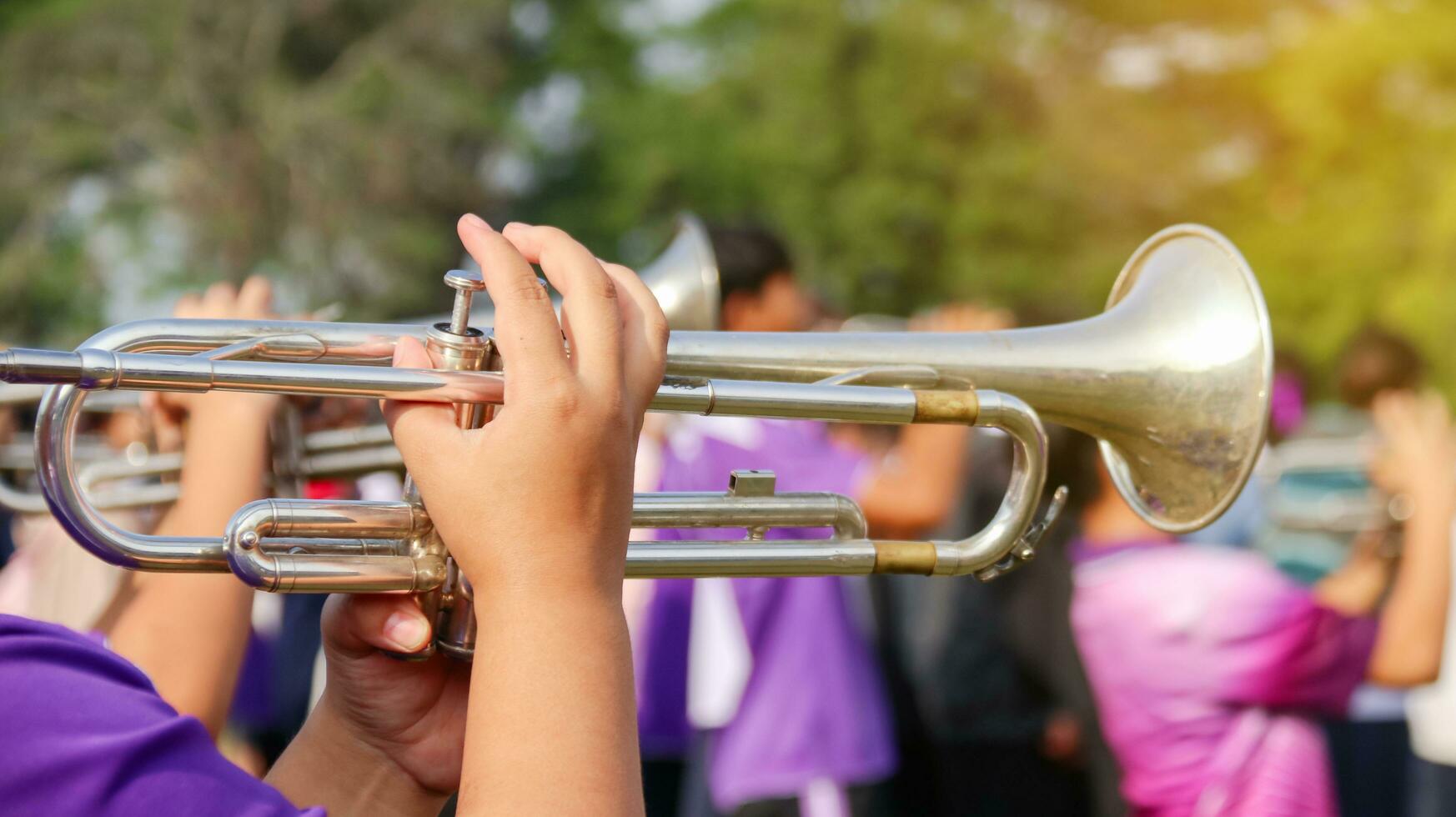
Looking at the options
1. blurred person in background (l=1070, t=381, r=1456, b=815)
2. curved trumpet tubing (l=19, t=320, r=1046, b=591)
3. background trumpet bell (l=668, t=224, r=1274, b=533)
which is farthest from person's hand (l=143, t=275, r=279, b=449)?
blurred person in background (l=1070, t=381, r=1456, b=815)

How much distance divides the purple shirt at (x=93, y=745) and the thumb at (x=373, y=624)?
0.29 m

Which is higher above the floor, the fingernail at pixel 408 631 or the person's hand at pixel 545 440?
the person's hand at pixel 545 440

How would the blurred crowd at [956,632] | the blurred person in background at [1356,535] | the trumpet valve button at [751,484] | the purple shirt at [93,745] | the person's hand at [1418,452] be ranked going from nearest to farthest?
1. the purple shirt at [93,745]
2. the trumpet valve button at [751,484]
3. the blurred crowd at [956,632]
4. the person's hand at [1418,452]
5. the blurred person in background at [1356,535]

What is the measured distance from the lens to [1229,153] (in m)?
28.7

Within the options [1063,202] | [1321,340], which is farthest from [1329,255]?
[1063,202]

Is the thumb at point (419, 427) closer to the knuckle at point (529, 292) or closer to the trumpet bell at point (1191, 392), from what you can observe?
the knuckle at point (529, 292)

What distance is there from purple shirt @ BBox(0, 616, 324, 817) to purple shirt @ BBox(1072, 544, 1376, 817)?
8.34 ft

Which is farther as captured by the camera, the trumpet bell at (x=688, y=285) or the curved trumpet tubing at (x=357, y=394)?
the trumpet bell at (x=688, y=285)

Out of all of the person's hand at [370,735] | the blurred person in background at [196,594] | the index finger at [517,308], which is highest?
the index finger at [517,308]

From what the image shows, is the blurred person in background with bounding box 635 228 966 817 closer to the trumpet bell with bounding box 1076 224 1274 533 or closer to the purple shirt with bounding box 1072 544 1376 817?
the purple shirt with bounding box 1072 544 1376 817

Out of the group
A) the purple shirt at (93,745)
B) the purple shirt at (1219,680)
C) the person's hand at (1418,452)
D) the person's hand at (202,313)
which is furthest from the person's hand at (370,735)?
the person's hand at (1418,452)

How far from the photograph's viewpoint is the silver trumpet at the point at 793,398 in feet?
4.48

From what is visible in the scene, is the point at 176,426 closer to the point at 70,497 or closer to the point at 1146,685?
the point at 70,497

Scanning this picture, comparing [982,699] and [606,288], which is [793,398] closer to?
[606,288]
